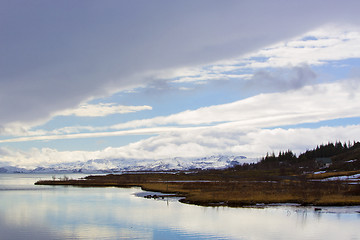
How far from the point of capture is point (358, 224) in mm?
45656

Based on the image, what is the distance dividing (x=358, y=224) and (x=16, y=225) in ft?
133

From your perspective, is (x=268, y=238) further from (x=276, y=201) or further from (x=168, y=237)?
(x=276, y=201)

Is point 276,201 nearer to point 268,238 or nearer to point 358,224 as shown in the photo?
point 358,224

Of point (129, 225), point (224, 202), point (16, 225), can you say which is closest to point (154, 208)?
point (224, 202)

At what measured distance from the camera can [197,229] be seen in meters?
44.2

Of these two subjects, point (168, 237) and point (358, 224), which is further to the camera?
point (358, 224)

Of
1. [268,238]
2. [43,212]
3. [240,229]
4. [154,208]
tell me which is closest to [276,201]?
[154,208]

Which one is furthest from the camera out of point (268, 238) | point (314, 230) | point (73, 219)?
point (73, 219)

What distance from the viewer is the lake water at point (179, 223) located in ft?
133

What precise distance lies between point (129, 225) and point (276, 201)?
98.3 ft

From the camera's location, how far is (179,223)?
158 ft

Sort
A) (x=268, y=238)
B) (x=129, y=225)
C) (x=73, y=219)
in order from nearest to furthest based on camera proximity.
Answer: (x=268, y=238) → (x=129, y=225) → (x=73, y=219)

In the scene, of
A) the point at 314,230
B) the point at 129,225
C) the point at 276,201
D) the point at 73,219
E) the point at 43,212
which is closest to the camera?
the point at 314,230

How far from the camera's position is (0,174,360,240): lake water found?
4069 centimetres
